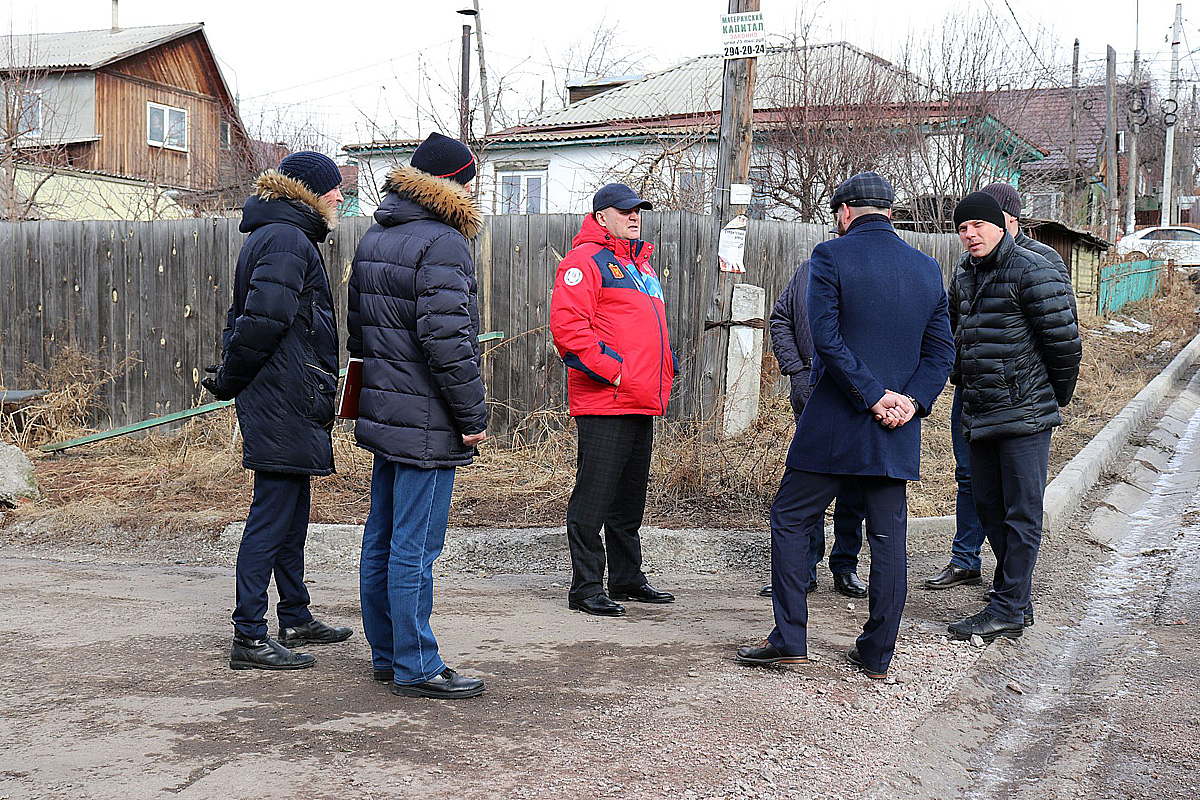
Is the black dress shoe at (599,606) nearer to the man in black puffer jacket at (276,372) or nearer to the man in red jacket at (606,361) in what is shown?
the man in red jacket at (606,361)

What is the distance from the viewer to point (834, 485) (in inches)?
163

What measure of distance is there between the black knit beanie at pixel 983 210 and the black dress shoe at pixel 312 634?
10.7 ft

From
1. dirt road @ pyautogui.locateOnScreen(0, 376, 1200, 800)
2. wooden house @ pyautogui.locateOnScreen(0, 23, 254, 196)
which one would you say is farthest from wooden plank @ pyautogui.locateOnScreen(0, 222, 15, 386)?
wooden house @ pyautogui.locateOnScreen(0, 23, 254, 196)

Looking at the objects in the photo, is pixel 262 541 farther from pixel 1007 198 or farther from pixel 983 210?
pixel 1007 198

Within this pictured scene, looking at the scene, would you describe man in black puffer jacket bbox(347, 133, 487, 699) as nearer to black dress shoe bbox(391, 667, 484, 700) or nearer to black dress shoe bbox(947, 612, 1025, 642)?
black dress shoe bbox(391, 667, 484, 700)

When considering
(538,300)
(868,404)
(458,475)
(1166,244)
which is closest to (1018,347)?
(868,404)

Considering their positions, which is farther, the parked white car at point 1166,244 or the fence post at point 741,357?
the parked white car at point 1166,244

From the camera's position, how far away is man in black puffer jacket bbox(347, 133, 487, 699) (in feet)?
11.8

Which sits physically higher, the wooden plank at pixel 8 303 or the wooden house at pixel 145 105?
the wooden house at pixel 145 105

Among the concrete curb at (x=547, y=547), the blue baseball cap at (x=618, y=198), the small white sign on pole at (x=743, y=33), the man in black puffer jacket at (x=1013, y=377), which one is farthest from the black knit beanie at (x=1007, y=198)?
the small white sign on pole at (x=743, y=33)

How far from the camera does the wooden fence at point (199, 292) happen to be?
337 inches

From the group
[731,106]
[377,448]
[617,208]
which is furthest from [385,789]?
[731,106]

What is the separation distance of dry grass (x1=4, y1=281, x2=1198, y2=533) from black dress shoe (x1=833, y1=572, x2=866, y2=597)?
1062mm

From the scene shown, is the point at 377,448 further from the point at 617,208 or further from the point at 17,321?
the point at 17,321
